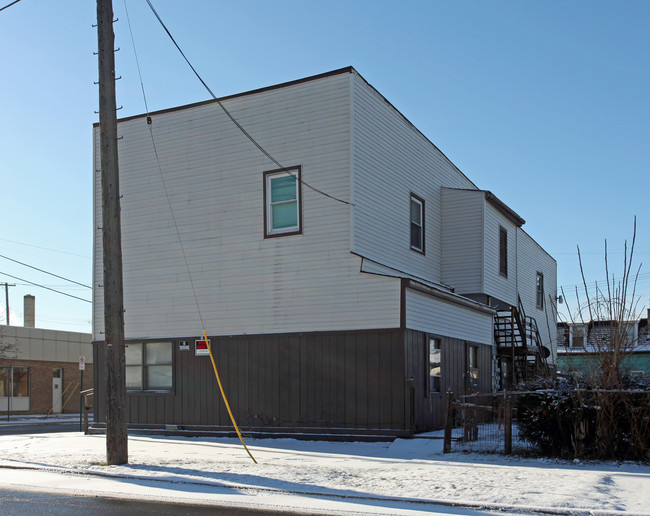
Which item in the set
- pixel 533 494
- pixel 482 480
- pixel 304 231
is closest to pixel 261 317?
pixel 304 231

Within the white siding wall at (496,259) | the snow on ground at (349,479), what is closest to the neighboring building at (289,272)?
the white siding wall at (496,259)

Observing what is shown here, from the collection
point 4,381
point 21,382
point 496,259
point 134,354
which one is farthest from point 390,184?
point 21,382

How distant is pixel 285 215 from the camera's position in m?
18.3

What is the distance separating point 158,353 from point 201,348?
6.03 ft

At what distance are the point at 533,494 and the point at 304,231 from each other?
390 inches

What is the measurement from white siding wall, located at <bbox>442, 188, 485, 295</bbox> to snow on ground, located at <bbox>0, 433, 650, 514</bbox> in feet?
27.9

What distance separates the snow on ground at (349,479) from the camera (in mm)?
9031

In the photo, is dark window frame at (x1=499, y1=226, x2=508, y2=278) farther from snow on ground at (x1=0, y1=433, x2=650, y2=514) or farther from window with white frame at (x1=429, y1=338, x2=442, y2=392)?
snow on ground at (x1=0, y1=433, x2=650, y2=514)

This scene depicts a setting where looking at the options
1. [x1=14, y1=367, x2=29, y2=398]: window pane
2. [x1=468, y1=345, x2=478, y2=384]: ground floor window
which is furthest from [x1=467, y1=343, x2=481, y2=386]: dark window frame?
[x1=14, y1=367, x2=29, y2=398]: window pane

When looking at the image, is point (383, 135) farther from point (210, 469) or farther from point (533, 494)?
point (533, 494)

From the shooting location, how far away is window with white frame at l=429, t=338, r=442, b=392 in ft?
59.0

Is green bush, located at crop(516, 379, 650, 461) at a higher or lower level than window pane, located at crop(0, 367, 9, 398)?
higher

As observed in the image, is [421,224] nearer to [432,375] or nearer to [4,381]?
[432,375]

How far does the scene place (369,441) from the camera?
16.4m
